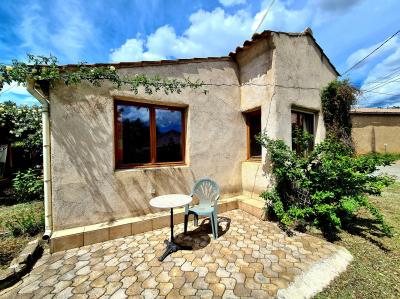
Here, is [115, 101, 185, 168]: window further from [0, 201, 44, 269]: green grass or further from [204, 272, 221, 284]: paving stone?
[204, 272, 221, 284]: paving stone

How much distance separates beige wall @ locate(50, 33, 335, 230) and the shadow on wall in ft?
0.06

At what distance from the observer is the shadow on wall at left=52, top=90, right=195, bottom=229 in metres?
4.34

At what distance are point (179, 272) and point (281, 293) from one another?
160 cm

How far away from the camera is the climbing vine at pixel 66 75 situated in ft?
12.4

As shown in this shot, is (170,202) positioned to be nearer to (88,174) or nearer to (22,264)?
(88,174)

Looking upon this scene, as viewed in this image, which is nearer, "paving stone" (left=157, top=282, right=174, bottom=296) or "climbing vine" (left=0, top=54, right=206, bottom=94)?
"paving stone" (left=157, top=282, right=174, bottom=296)

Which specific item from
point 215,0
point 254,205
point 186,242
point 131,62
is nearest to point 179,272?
point 186,242

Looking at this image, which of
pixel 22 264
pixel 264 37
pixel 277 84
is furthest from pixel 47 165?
pixel 264 37

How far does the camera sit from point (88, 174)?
4578 millimetres

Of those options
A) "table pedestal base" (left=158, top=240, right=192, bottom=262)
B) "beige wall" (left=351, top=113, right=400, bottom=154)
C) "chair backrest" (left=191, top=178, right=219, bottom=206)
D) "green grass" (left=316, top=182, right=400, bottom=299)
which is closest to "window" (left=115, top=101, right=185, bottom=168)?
"chair backrest" (left=191, top=178, right=219, bottom=206)

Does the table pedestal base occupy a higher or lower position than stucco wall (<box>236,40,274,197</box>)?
lower

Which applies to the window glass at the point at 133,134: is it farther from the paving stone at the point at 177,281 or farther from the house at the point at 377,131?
the house at the point at 377,131

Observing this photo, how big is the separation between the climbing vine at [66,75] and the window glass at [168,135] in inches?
28.6

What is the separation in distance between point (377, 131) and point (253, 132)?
59.9 ft
